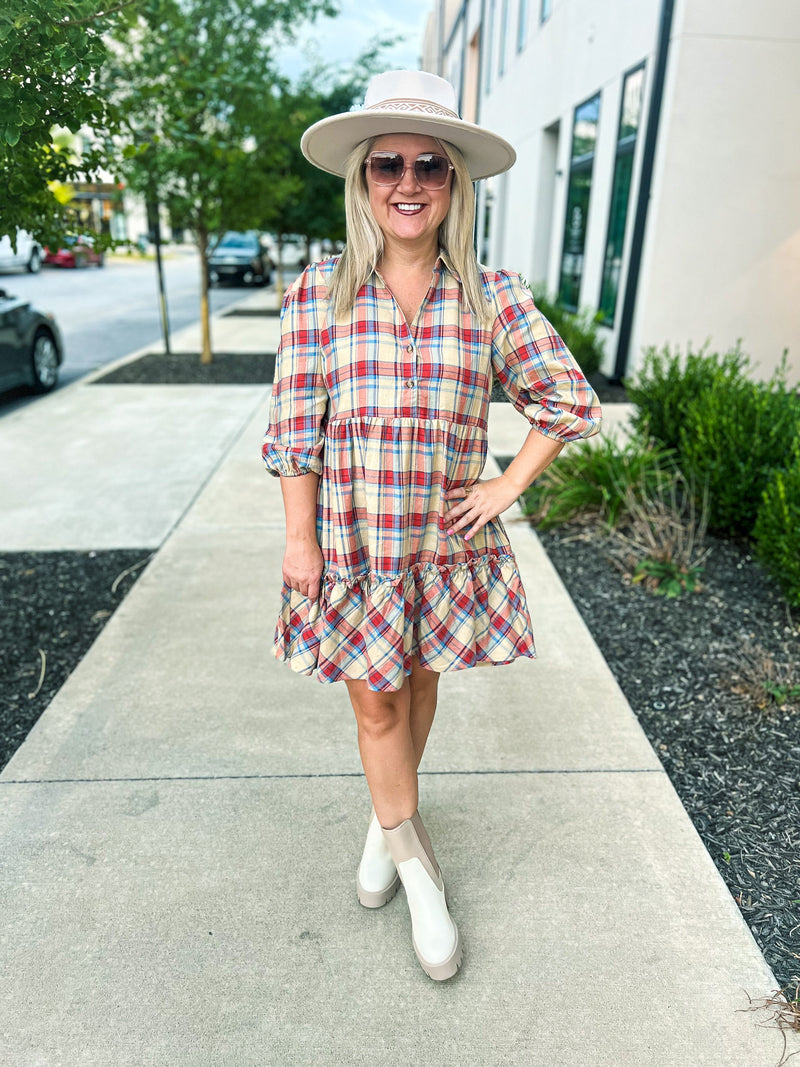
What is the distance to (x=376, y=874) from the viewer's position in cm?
223

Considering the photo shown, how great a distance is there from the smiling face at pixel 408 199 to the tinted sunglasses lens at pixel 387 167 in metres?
0.01

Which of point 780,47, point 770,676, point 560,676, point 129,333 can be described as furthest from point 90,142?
point 129,333

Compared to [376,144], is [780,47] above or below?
above

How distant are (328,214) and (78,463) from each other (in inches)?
524

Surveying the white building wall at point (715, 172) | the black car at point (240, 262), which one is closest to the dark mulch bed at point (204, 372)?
the white building wall at point (715, 172)

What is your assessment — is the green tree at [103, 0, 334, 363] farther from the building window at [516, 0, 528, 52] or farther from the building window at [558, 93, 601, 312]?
the building window at [516, 0, 528, 52]

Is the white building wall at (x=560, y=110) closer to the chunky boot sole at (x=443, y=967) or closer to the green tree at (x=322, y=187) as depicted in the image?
the green tree at (x=322, y=187)

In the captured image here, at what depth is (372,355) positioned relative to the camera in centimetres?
186

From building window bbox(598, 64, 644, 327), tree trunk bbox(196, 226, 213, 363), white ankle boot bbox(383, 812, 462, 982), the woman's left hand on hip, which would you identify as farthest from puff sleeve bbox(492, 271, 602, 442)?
tree trunk bbox(196, 226, 213, 363)

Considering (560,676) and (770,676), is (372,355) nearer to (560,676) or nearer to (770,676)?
(560,676)

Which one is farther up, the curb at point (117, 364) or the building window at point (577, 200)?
the building window at point (577, 200)

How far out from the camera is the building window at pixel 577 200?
34.6ft

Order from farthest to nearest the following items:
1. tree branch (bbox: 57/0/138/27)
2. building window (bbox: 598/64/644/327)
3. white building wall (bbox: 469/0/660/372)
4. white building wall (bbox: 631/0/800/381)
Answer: white building wall (bbox: 469/0/660/372)
building window (bbox: 598/64/644/327)
white building wall (bbox: 631/0/800/381)
tree branch (bbox: 57/0/138/27)

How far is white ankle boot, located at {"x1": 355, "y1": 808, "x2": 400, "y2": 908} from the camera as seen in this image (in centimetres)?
222
